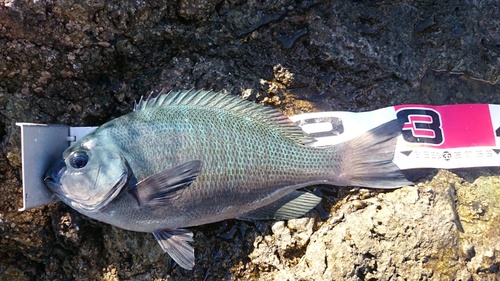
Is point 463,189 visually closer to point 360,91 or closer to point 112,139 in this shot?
point 360,91

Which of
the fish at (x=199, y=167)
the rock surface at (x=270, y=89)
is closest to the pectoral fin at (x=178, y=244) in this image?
the fish at (x=199, y=167)

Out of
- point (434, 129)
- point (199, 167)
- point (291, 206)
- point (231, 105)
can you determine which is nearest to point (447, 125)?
point (434, 129)

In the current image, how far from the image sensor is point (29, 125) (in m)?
1.99

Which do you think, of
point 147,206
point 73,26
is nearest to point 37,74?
point 73,26

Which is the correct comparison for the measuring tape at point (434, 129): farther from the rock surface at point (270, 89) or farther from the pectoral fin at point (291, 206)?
the pectoral fin at point (291, 206)

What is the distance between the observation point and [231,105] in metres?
2.27

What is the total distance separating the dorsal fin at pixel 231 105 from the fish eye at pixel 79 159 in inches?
16.0

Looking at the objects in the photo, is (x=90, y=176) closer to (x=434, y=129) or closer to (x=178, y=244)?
(x=178, y=244)

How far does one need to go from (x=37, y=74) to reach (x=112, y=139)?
758mm

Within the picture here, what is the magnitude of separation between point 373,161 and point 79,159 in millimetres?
1765

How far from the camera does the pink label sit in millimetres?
2459

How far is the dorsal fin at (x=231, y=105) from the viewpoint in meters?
2.18

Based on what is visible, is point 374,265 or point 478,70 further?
point 478,70

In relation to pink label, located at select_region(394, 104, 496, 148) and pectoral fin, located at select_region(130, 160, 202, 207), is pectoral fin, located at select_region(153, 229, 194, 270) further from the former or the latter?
pink label, located at select_region(394, 104, 496, 148)
